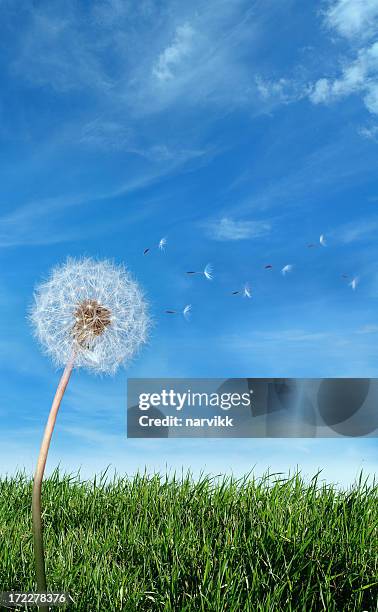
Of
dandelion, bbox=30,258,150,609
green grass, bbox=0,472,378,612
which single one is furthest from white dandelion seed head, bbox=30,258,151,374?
green grass, bbox=0,472,378,612

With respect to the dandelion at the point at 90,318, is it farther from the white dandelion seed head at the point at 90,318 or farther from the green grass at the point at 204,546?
the green grass at the point at 204,546

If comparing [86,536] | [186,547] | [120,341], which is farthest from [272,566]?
[120,341]

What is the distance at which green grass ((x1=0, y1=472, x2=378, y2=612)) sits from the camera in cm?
388

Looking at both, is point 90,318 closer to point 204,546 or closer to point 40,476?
point 40,476

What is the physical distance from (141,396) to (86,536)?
2.35m

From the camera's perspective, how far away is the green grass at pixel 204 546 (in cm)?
388

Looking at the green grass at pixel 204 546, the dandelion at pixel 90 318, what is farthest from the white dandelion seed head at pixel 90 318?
the green grass at pixel 204 546

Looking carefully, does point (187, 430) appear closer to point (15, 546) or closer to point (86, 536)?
point (86, 536)

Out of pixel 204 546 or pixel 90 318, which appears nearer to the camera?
pixel 90 318

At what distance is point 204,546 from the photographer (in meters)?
4.34

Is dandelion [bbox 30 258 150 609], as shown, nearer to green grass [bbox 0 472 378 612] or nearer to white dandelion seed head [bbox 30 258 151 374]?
white dandelion seed head [bbox 30 258 151 374]

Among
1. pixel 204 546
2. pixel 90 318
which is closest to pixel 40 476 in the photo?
pixel 90 318

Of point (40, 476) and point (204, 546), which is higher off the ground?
point (40, 476)

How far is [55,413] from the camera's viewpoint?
2666 mm
